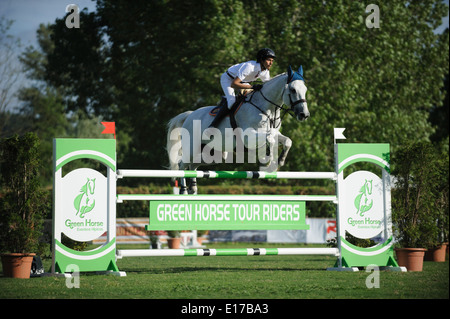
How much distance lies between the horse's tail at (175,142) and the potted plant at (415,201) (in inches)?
120

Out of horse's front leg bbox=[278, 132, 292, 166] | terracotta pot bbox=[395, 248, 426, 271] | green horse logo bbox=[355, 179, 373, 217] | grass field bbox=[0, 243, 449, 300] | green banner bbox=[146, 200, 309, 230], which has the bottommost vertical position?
grass field bbox=[0, 243, 449, 300]

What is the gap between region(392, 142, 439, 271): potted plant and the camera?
677cm

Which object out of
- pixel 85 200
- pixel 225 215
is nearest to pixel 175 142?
Result: pixel 225 215

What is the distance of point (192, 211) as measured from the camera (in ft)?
18.7

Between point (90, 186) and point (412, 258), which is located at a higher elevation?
point (90, 186)

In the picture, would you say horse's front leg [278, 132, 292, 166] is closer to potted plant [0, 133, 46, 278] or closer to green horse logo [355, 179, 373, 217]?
green horse logo [355, 179, 373, 217]

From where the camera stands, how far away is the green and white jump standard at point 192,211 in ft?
17.9

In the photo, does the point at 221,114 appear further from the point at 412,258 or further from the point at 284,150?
the point at 412,258

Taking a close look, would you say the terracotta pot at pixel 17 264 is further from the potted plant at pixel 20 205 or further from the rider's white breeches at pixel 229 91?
the rider's white breeches at pixel 229 91

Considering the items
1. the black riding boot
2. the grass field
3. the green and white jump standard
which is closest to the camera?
the grass field

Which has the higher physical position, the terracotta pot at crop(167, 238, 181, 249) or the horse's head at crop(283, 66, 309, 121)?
the horse's head at crop(283, 66, 309, 121)

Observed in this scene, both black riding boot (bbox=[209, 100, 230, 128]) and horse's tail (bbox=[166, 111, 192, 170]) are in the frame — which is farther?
horse's tail (bbox=[166, 111, 192, 170])

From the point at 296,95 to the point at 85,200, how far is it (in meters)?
2.51

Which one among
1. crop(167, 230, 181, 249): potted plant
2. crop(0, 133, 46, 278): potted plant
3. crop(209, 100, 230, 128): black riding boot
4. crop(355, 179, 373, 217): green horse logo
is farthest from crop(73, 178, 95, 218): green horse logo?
crop(167, 230, 181, 249): potted plant
